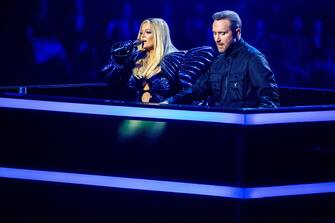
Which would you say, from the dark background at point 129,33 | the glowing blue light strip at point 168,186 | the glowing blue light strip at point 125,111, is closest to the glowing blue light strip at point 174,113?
the glowing blue light strip at point 125,111

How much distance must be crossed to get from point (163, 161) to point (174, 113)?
0.33 m

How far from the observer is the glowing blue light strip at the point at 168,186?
455cm

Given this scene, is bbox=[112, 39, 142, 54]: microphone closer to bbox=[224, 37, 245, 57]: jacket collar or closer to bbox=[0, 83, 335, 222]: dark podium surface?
bbox=[224, 37, 245, 57]: jacket collar

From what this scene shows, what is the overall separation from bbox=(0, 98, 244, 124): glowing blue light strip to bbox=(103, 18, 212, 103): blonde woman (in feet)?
3.13

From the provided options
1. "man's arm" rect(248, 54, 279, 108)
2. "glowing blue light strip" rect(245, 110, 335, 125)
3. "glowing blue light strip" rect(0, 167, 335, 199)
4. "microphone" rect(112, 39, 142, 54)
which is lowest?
"glowing blue light strip" rect(0, 167, 335, 199)

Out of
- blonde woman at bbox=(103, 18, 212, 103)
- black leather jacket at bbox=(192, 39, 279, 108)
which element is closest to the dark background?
blonde woman at bbox=(103, 18, 212, 103)

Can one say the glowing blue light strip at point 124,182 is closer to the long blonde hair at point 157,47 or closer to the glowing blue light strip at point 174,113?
the glowing blue light strip at point 174,113

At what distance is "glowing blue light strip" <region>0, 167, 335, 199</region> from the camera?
4.55 meters

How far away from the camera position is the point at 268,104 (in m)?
4.73

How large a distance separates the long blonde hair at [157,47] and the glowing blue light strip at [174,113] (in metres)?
1.04

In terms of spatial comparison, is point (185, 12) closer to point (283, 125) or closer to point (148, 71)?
point (148, 71)

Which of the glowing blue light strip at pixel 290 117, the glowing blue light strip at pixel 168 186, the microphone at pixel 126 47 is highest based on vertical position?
the microphone at pixel 126 47

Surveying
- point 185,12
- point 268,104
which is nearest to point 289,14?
point 185,12

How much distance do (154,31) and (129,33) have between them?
4.14ft
